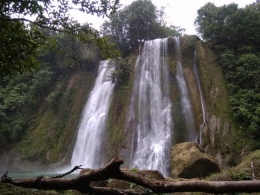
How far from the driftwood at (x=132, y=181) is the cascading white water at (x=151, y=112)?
10.7 metres

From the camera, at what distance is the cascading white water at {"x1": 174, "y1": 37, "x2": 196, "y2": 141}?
52.0ft

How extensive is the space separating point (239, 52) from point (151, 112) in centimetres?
835

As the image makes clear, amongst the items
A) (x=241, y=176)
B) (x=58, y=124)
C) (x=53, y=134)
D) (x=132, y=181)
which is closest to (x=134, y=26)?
(x=58, y=124)

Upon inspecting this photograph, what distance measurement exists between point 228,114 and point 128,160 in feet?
22.9

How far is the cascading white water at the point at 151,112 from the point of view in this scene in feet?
49.0

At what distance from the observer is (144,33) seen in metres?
25.1

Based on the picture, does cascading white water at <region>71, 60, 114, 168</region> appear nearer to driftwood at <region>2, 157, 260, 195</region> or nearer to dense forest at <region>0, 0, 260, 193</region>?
dense forest at <region>0, 0, 260, 193</region>

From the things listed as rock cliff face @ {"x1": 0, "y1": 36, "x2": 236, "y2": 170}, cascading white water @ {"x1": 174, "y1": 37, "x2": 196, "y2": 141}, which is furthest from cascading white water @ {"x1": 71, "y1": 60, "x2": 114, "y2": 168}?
cascading white water @ {"x1": 174, "y1": 37, "x2": 196, "y2": 141}

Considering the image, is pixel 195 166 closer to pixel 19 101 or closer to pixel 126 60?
pixel 126 60

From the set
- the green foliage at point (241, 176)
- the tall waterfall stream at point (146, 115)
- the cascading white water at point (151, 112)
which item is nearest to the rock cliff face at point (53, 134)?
the tall waterfall stream at point (146, 115)

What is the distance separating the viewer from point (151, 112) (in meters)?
17.5

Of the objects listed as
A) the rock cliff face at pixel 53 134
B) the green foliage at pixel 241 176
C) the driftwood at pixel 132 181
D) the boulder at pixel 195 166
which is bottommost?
the driftwood at pixel 132 181

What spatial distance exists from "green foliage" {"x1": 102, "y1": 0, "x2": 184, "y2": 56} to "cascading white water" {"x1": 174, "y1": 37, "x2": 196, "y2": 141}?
5.48 metres

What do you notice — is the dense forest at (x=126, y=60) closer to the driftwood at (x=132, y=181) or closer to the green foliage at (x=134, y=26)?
the green foliage at (x=134, y=26)
